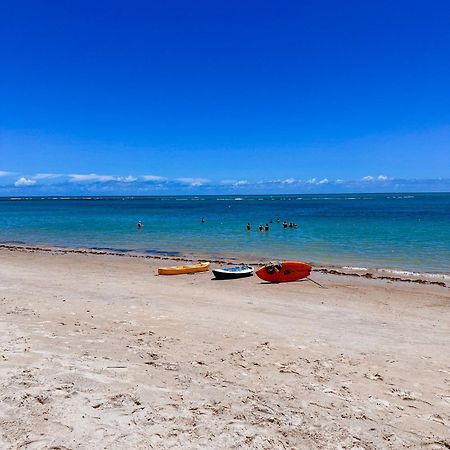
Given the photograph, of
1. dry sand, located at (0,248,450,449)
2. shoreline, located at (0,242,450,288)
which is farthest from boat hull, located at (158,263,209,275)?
dry sand, located at (0,248,450,449)

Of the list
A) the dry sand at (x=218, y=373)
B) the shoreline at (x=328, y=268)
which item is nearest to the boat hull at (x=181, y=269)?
the shoreline at (x=328, y=268)

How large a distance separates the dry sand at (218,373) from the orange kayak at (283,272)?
17.1 feet

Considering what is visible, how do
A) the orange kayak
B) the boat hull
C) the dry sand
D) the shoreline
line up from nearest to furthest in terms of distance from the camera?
the dry sand → the orange kayak → the shoreline → the boat hull

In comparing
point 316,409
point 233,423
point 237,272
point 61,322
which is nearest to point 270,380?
point 316,409

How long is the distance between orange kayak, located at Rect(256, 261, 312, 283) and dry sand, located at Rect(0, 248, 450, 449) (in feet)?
17.1

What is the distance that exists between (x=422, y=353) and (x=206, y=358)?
512cm

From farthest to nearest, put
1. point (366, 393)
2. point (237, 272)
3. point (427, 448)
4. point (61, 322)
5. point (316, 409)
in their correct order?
point (237, 272)
point (61, 322)
point (366, 393)
point (316, 409)
point (427, 448)

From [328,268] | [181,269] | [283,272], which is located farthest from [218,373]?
[328,268]

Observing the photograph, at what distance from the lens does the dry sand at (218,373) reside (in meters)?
5.81

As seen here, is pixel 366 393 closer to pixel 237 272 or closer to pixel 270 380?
pixel 270 380

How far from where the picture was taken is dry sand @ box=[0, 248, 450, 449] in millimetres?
5812

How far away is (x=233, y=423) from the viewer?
603 cm

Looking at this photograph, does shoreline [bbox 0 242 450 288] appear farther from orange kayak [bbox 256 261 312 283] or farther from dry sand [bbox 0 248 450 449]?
dry sand [bbox 0 248 450 449]

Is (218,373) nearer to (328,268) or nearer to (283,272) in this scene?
(283,272)
